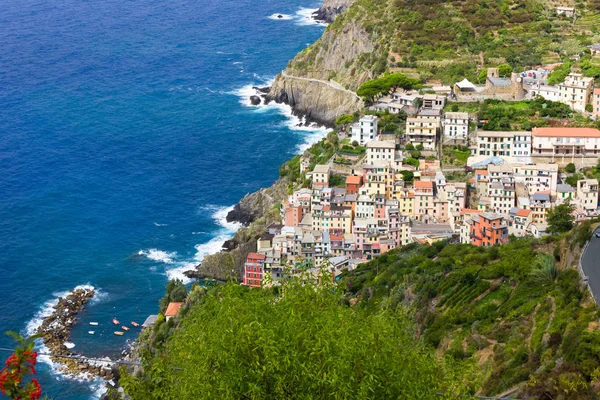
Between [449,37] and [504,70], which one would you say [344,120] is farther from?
[449,37]

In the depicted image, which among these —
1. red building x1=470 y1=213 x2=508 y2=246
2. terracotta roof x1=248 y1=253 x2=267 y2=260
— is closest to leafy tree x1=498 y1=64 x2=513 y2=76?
red building x1=470 y1=213 x2=508 y2=246

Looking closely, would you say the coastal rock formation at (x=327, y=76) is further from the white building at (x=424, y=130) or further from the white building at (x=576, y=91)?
the white building at (x=576, y=91)

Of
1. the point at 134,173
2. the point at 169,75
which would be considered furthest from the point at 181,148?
the point at 169,75

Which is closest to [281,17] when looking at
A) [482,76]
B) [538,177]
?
[482,76]

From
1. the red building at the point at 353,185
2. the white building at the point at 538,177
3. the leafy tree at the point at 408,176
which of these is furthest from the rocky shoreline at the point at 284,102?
the white building at the point at 538,177

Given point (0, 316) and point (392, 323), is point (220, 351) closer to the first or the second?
point (392, 323)
